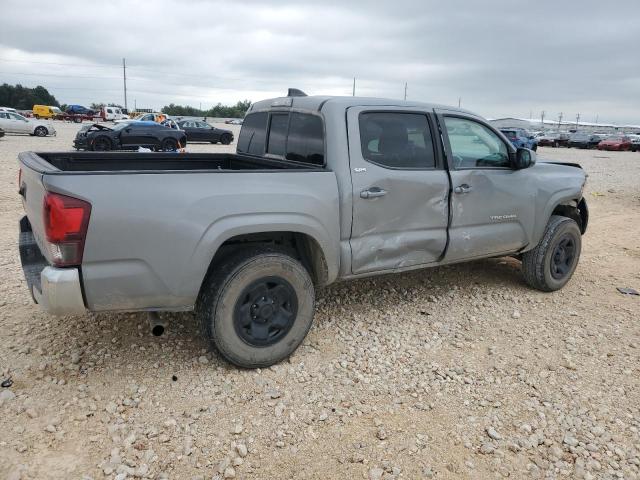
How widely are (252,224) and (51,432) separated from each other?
5.30 feet

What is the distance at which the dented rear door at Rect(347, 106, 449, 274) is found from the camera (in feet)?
12.4

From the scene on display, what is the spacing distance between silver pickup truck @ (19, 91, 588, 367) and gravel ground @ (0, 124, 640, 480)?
45 cm

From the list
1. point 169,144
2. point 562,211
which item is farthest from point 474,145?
point 169,144

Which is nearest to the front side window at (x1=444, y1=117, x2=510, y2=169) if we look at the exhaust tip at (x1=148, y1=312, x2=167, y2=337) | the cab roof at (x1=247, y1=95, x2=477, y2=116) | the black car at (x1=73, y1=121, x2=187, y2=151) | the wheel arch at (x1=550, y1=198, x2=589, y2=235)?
the cab roof at (x1=247, y1=95, x2=477, y2=116)

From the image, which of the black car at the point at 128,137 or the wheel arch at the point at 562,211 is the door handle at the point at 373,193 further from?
the black car at the point at 128,137

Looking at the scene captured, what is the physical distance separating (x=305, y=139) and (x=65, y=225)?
6.32 ft

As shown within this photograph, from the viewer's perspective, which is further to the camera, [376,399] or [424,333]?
[424,333]

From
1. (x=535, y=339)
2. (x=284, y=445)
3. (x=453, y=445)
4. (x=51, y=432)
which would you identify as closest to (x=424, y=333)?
(x=535, y=339)

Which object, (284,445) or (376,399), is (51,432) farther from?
(376,399)

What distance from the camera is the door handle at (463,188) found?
4273mm

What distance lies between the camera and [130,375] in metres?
3.40

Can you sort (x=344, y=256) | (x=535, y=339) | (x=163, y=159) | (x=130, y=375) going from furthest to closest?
1. (x=163, y=159)
2. (x=535, y=339)
3. (x=344, y=256)
4. (x=130, y=375)

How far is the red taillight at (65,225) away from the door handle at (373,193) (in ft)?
6.02

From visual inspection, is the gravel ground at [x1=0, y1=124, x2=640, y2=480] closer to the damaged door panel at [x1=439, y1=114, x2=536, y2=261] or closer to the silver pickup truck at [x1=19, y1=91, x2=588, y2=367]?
the silver pickup truck at [x1=19, y1=91, x2=588, y2=367]
